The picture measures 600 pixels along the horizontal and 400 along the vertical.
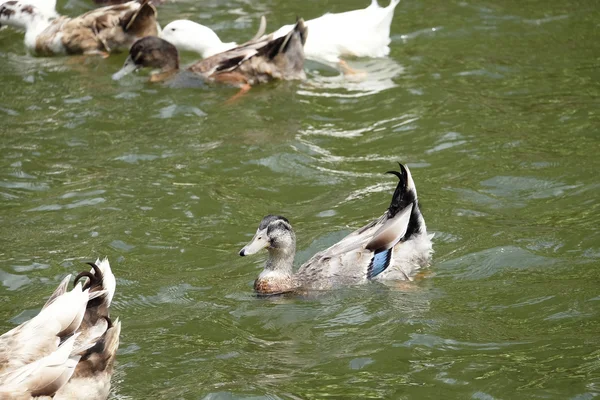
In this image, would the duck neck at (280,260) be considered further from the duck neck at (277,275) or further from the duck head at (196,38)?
the duck head at (196,38)

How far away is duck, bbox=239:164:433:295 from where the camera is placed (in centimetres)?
776

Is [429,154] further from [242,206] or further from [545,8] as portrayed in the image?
[545,8]

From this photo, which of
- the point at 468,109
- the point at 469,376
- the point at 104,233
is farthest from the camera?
the point at 468,109

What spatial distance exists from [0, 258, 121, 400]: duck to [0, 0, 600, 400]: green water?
12.9 inches

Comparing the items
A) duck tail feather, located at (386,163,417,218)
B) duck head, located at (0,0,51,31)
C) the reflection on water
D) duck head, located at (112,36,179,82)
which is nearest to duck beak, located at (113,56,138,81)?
duck head, located at (112,36,179,82)

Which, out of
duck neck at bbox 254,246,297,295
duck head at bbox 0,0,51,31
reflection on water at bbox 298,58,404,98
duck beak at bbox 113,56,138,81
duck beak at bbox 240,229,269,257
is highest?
duck beak at bbox 240,229,269,257

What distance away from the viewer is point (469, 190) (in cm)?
934

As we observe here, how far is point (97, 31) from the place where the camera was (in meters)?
13.9

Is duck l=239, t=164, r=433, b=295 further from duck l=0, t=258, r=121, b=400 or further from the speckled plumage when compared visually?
the speckled plumage

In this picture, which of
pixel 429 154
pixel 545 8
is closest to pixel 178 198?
pixel 429 154

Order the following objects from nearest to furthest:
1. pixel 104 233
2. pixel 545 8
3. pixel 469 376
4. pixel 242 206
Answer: pixel 469 376, pixel 104 233, pixel 242 206, pixel 545 8

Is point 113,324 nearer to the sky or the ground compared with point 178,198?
nearer to the sky

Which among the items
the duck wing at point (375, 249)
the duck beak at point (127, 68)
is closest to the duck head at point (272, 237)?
the duck wing at point (375, 249)

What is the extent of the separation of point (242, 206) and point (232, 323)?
7.33ft
